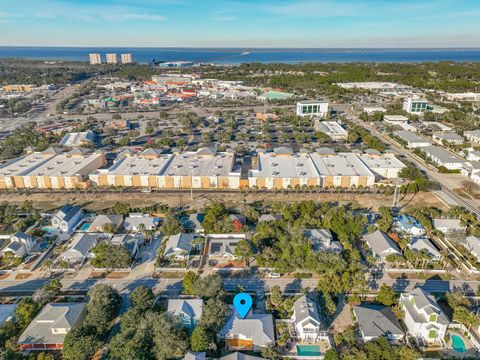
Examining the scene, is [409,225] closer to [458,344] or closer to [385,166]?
[458,344]

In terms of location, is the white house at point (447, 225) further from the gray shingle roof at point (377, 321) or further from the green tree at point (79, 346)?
the green tree at point (79, 346)

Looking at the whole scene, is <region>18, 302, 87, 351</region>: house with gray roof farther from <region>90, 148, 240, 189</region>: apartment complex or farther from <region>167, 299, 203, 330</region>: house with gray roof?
<region>90, 148, 240, 189</region>: apartment complex

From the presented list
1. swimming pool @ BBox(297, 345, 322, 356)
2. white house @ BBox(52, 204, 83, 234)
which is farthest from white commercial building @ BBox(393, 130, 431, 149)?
white house @ BBox(52, 204, 83, 234)

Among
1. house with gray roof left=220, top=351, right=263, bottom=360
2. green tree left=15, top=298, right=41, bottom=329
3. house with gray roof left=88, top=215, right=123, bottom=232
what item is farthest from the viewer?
house with gray roof left=88, top=215, right=123, bottom=232

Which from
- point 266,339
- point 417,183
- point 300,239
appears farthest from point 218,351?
point 417,183

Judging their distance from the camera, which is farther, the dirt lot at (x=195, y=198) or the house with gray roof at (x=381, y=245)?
the dirt lot at (x=195, y=198)

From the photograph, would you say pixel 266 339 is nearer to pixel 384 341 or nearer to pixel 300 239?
pixel 384 341

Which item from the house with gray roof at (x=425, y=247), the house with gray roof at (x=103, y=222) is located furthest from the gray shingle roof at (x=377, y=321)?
the house with gray roof at (x=103, y=222)
